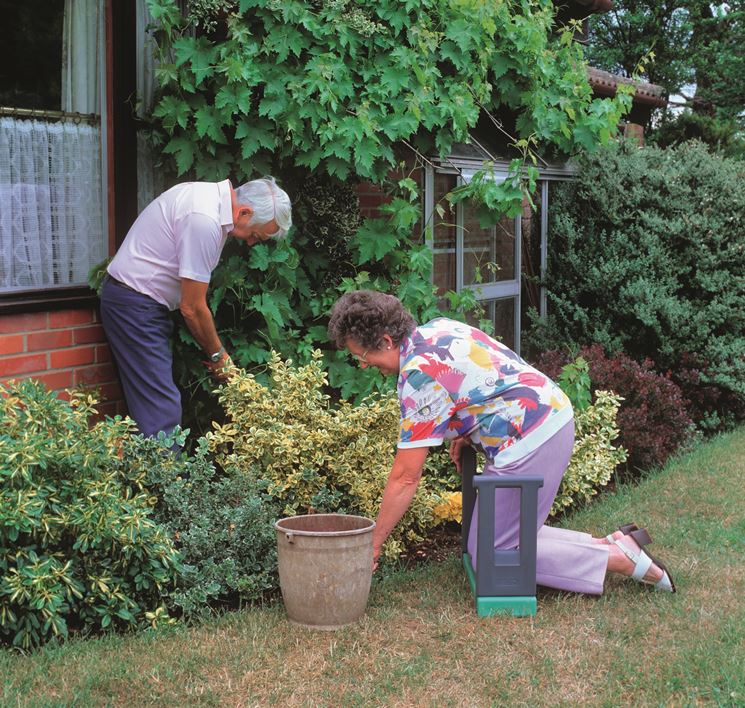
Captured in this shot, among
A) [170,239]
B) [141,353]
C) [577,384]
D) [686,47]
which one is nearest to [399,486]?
[141,353]

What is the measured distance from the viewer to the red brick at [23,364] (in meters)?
4.47

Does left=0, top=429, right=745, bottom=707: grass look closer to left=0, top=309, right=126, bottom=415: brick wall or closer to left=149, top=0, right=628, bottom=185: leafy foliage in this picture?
left=0, top=309, right=126, bottom=415: brick wall

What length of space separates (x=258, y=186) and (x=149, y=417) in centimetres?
123

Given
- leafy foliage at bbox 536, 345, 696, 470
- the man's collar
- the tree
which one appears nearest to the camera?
the man's collar

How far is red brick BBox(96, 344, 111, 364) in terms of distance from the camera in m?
4.96

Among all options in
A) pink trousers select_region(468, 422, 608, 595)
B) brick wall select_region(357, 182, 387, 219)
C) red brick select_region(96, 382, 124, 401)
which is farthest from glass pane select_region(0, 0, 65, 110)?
pink trousers select_region(468, 422, 608, 595)

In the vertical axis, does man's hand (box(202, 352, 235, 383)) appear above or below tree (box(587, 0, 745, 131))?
below

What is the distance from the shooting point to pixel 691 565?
4.39 meters

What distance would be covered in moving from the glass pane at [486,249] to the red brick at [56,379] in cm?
314

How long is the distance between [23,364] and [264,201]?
141 cm

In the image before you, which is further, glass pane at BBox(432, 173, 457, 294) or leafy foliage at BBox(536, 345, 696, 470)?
glass pane at BBox(432, 173, 457, 294)

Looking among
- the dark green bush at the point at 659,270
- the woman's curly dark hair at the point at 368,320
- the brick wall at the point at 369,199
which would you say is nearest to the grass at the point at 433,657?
the woman's curly dark hair at the point at 368,320

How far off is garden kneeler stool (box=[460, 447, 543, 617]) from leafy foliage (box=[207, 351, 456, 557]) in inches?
27.1

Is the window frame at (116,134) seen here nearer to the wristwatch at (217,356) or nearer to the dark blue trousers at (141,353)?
the dark blue trousers at (141,353)
